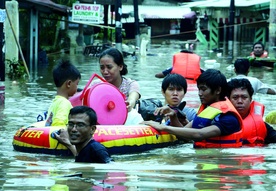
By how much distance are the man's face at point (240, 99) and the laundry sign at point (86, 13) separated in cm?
2140

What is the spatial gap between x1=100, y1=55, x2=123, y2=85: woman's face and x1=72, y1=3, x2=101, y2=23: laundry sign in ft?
67.8

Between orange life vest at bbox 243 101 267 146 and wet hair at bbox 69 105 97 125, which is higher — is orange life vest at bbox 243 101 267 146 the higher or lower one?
the lower one

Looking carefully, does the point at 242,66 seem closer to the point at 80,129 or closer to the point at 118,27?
the point at 80,129

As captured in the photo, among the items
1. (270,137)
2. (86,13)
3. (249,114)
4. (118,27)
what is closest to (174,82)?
(249,114)

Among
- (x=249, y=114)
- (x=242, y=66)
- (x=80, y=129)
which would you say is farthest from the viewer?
(x=242, y=66)

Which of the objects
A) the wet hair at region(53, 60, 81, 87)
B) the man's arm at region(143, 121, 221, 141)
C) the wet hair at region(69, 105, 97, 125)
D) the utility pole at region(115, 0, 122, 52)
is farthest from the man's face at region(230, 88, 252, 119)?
the utility pole at region(115, 0, 122, 52)

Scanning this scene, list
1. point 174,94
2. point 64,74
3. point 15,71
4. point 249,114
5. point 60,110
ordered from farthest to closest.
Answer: point 15,71 → point 174,94 → point 249,114 → point 64,74 → point 60,110

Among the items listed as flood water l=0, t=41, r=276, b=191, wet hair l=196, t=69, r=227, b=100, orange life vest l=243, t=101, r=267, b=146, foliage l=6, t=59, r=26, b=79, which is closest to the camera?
flood water l=0, t=41, r=276, b=191

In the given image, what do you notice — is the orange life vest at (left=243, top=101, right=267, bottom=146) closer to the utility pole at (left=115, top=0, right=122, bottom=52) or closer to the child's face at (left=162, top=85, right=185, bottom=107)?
the child's face at (left=162, top=85, right=185, bottom=107)

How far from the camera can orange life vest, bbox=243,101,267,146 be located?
368 inches

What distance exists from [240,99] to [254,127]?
419 mm

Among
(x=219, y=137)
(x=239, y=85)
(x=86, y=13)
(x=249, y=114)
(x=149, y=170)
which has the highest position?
(x=86, y=13)

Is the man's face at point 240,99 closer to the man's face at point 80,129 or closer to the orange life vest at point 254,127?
the orange life vest at point 254,127

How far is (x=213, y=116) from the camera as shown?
8.65 m
